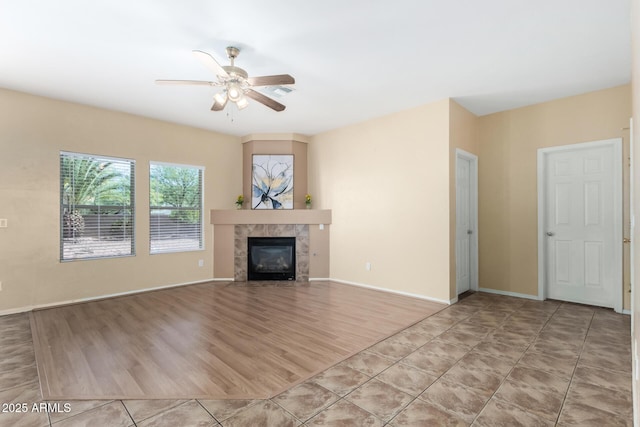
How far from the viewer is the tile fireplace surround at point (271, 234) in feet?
18.2

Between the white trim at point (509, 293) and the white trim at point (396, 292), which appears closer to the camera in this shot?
the white trim at point (396, 292)

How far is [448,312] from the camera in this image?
3.73 meters

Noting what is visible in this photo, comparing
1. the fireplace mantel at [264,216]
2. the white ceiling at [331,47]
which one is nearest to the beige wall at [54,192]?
the white ceiling at [331,47]

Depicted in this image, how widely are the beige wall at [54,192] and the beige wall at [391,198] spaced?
272 centimetres

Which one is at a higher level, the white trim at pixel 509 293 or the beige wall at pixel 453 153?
the beige wall at pixel 453 153

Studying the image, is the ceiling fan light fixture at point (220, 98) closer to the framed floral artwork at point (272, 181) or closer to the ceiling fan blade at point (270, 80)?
the ceiling fan blade at point (270, 80)

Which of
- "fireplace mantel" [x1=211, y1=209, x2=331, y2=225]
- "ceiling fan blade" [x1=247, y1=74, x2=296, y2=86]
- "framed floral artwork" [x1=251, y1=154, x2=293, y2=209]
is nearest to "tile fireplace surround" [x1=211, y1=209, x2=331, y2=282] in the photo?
"fireplace mantel" [x1=211, y1=209, x2=331, y2=225]

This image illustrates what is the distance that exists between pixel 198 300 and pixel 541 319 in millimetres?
4376

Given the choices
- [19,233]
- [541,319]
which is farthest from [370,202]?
[19,233]

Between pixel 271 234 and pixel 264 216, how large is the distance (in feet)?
1.18

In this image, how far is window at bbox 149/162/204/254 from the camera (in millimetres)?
4965

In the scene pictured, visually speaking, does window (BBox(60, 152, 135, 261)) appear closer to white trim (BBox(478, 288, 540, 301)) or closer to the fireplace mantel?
the fireplace mantel

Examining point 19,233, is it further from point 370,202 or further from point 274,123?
point 370,202

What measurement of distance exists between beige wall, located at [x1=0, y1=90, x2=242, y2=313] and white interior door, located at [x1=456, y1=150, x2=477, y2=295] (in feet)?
14.8
